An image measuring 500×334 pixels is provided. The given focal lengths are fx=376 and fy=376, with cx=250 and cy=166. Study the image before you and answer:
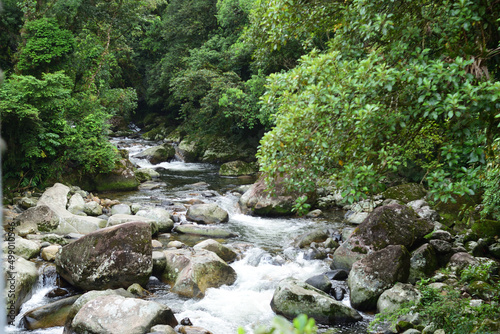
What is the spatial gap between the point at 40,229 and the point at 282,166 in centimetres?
723

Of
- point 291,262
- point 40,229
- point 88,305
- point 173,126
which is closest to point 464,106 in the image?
point 88,305

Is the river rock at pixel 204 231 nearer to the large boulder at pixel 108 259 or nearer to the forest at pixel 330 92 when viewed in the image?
the large boulder at pixel 108 259

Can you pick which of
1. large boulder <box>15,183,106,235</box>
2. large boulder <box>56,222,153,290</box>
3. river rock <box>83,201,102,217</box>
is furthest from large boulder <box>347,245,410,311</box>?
river rock <box>83,201,102,217</box>

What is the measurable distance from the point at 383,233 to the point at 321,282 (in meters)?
2.00

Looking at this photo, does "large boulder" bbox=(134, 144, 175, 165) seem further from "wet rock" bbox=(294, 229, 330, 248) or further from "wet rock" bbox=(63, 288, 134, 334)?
"wet rock" bbox=(63, 288, 134, 334)

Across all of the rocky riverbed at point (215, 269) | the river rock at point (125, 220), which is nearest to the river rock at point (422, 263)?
the rocky riverbed at point (215, 269)

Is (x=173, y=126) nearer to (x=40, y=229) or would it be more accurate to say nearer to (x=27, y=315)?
(x=40, y=229)

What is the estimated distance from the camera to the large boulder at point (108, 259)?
681 cm

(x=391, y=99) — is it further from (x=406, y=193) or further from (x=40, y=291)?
(x=406, y=193)

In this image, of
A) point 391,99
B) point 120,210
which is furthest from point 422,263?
point 120,210

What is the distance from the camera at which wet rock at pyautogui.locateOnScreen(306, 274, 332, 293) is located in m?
7.04

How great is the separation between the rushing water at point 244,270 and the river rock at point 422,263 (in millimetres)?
1474

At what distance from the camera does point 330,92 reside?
4.40 metres

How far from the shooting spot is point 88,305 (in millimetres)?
5621
